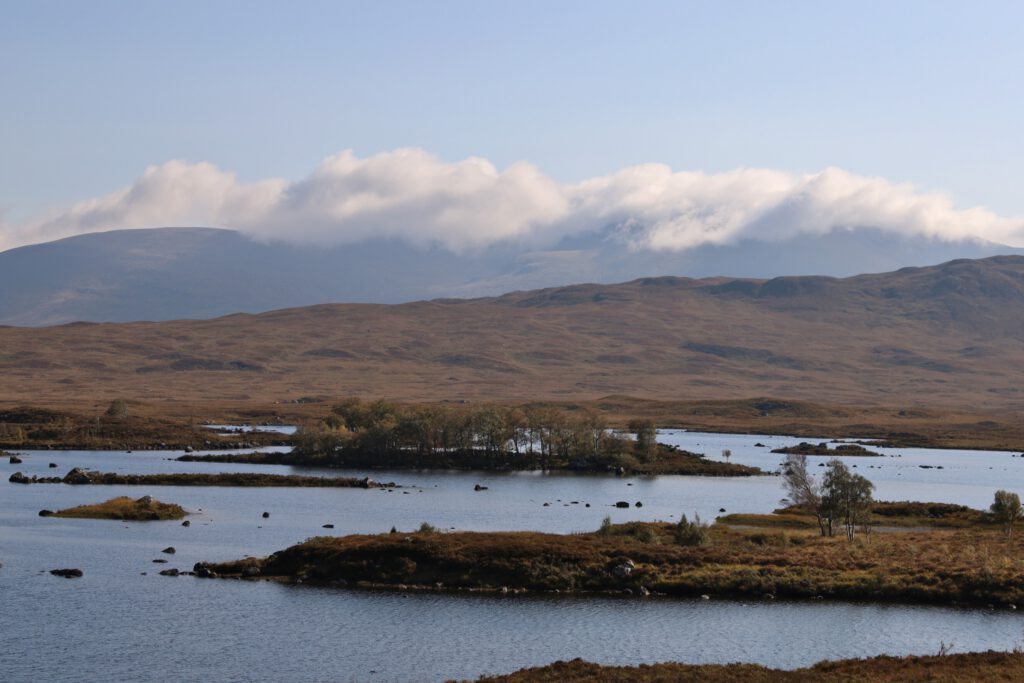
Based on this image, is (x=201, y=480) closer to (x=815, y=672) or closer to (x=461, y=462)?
(x=461, y=462)

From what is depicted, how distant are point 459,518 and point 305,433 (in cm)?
6455

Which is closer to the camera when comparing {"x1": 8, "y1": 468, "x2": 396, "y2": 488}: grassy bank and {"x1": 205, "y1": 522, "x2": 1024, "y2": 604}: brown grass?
{"x1": 205, "y1": 522, "x2": 1024, "y2": 604}: brown grass

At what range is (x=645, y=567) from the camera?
64.5 meters

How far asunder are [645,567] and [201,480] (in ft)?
208

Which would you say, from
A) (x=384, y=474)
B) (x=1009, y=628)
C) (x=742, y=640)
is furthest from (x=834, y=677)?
(x=384, y=474)

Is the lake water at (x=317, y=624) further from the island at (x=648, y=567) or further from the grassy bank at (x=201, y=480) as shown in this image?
the grassy bank at (x=201, y=480)

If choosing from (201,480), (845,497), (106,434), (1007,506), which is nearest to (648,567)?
(845,497)

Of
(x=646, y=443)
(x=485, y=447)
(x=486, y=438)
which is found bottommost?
(x=485, y=447)

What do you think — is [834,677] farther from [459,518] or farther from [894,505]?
[894,505]

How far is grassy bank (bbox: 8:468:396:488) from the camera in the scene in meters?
112

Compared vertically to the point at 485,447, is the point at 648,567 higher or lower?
lower

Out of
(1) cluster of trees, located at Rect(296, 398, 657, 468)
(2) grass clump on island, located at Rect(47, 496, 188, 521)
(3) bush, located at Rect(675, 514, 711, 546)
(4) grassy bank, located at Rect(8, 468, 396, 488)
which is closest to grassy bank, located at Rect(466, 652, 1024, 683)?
(3) bush, located at Rect(675, 514, 711, 546)

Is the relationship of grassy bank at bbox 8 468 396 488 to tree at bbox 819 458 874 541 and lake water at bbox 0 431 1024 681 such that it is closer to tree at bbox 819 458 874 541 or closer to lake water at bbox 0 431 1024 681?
lake water at bbox 0 431 1024 681

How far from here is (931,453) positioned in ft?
642
